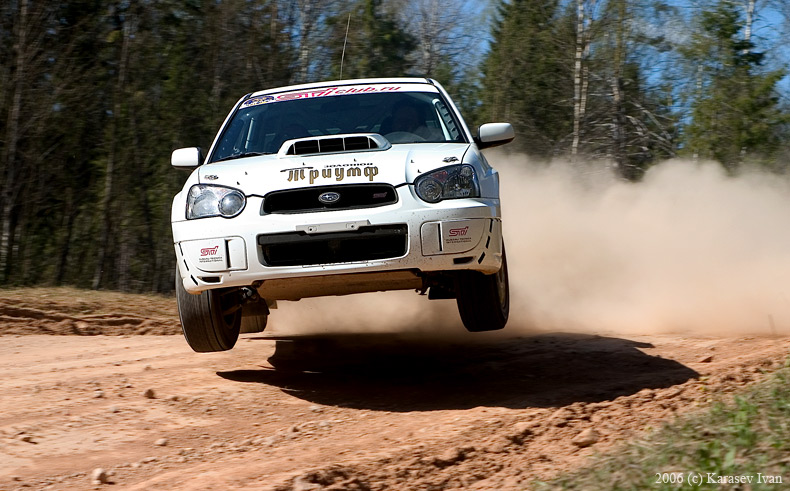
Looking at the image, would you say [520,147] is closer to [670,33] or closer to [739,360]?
[670,33]

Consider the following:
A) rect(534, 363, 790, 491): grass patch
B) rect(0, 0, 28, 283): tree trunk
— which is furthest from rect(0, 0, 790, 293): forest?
rect(534, 363, 790, 491): grass patch

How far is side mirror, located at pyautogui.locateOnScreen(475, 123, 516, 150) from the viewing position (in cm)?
572

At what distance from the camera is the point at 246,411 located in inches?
190

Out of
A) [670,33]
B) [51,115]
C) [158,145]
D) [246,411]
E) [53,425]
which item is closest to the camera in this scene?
[53,425]

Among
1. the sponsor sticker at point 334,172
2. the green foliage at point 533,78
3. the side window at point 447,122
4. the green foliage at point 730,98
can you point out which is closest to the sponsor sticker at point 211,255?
the sponsor sticker at point 334,172

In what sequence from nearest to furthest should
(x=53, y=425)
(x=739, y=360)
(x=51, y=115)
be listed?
(x=53, y=425) < (x=739, y=360) < (x=51, y=115)

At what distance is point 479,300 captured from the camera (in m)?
5.09

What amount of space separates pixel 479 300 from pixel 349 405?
0.99m

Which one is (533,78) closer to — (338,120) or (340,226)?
(338,120)

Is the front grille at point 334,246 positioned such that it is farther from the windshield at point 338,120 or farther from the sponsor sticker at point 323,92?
the sponsor sticker at point 323,92

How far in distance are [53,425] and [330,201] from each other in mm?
1891

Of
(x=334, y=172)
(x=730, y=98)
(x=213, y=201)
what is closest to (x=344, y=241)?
(x=334, y=172)

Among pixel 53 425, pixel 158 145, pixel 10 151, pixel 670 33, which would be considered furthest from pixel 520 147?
pixel 53 425

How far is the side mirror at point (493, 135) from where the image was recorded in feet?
18.8
